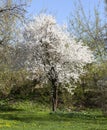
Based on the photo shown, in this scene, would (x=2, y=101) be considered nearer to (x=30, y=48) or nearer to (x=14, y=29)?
(x=30, y=48)

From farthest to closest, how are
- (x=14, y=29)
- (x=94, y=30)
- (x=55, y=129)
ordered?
(x=94, y=30) → (x=14, y=29) → (x=55, y=129)

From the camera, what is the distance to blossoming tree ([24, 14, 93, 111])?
37438mm

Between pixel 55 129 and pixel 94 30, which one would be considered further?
pixel 94 30

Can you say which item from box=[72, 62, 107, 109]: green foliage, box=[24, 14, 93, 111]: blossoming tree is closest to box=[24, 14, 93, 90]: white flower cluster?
box=[24, 14, 93, 111]: blossoming tree

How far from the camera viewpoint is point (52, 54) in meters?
37.5

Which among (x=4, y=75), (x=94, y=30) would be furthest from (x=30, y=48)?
(x=94, y=30)

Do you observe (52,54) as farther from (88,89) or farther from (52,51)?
(88,89)

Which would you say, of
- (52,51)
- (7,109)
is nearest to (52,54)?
(52,51)

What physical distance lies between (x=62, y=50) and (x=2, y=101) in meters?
9.71

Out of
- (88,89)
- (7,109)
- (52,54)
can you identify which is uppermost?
(52,54)

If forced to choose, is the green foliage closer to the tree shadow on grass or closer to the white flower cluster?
the white flower cluster

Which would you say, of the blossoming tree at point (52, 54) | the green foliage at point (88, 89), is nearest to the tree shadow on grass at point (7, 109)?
the blossoming tree at point (52, 54)

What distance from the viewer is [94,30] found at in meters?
48.3

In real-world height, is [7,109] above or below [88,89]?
below
